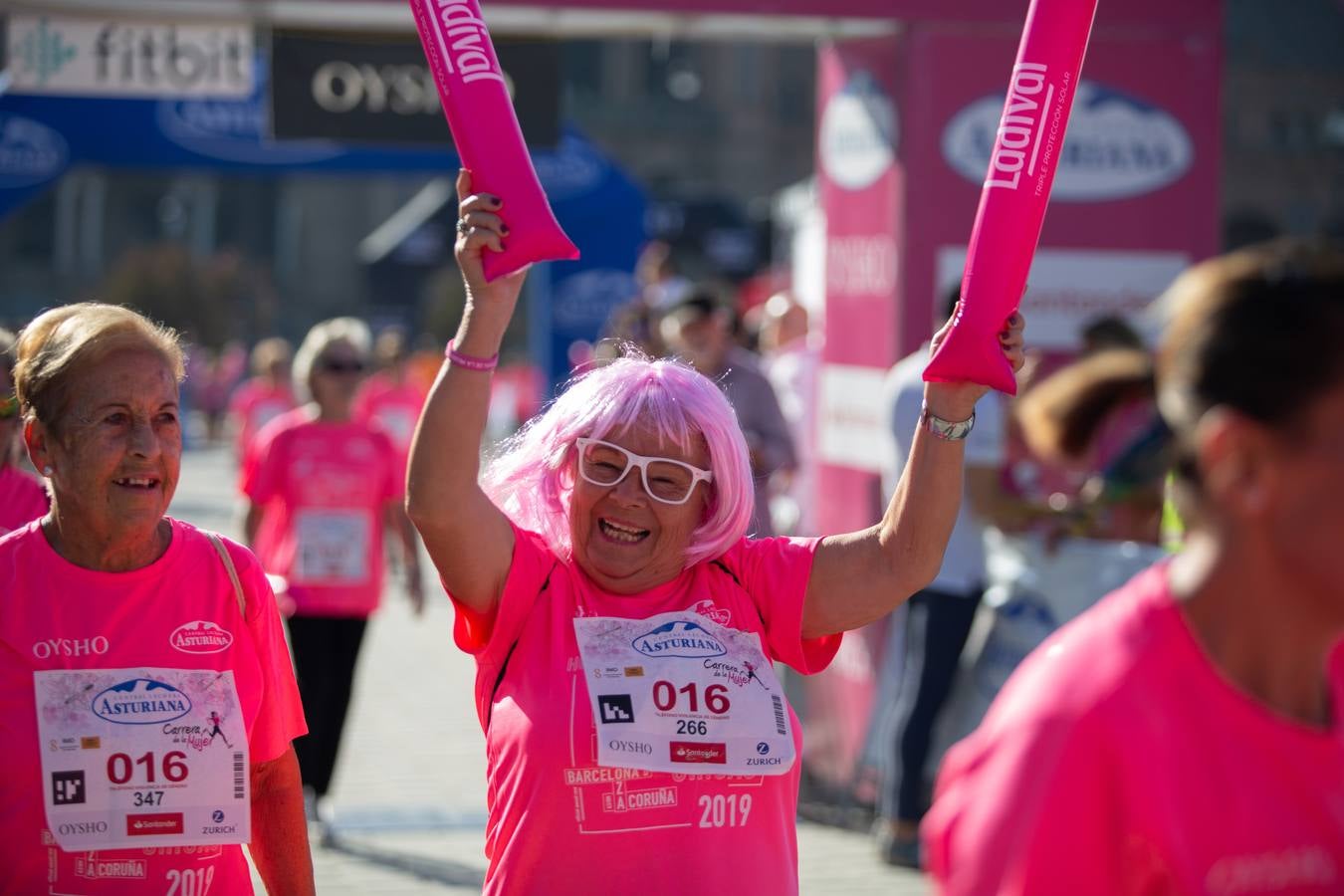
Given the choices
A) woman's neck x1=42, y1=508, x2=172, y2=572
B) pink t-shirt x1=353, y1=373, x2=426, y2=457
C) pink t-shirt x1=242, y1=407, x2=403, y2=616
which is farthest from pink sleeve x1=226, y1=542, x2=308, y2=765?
pink t-shirt x1=353, y1=373, x2=426, y2=457

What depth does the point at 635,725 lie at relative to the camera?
118 inches

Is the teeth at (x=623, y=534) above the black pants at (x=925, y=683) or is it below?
above

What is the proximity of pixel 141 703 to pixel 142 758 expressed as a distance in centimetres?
9

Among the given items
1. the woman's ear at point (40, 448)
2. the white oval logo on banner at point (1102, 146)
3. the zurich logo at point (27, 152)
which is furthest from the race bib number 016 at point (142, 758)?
the zurich logo at point (27, 152)

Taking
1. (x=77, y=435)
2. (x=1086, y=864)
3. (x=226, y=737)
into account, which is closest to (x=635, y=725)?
(x=226, y=737)

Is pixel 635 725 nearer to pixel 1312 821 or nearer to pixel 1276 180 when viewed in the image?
pixel 1312 821

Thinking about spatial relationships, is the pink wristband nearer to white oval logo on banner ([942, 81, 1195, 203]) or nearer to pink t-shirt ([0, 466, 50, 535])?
pink t-shirt ([0, 466, 50, 535])

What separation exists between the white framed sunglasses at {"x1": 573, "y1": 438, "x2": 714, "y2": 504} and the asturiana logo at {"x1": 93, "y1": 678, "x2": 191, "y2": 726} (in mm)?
772

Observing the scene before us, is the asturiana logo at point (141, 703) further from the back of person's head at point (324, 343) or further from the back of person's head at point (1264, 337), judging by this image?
the back of person's head at point (324, 343)

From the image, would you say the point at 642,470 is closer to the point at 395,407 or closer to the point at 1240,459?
the point at 1240,459

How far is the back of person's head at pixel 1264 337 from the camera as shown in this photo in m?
1.86

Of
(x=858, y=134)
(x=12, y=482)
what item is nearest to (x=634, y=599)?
(x=12, y=482)

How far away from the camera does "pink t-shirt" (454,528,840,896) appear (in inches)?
115

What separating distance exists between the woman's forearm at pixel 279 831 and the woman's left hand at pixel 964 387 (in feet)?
4.17
